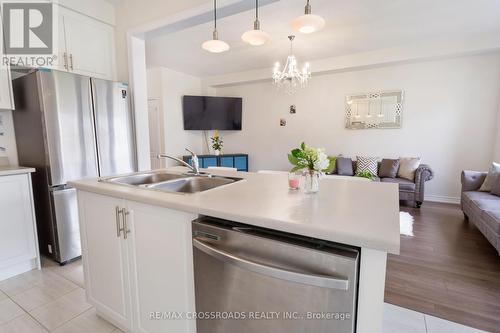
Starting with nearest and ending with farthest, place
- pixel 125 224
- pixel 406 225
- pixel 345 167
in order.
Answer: pixel 125 224 → pixel 406 225 → pixel 345 167

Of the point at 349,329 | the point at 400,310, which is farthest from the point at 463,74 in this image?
the point at 349,329

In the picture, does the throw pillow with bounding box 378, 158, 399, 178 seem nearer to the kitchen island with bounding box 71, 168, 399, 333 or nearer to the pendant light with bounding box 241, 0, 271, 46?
the kitchen island with bounding box 71, 168, 399, 333

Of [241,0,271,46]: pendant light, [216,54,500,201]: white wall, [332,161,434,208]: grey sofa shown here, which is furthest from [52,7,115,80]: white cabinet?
[332,161,434,208]: grey sofa

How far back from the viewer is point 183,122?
18.0 ft

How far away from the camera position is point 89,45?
8.43 feet

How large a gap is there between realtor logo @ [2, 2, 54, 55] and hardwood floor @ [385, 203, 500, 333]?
3.72m

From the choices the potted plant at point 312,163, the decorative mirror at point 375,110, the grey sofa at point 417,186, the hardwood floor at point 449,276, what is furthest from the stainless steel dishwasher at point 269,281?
the decorative mirror at point 375,110

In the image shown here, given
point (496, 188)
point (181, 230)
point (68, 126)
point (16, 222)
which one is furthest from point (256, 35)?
point (496, 188)

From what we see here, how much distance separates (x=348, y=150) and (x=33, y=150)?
4766mm

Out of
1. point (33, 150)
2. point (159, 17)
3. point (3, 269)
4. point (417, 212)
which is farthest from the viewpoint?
point (417, 212)

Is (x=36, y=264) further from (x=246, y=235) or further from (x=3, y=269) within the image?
(x=246, y=235)

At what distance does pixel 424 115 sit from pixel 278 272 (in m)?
4.65

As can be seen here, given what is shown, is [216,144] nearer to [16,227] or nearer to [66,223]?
[66,223]

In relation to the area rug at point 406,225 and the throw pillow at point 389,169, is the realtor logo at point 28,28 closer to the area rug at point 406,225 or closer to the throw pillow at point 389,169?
the area rug at point 406,225
